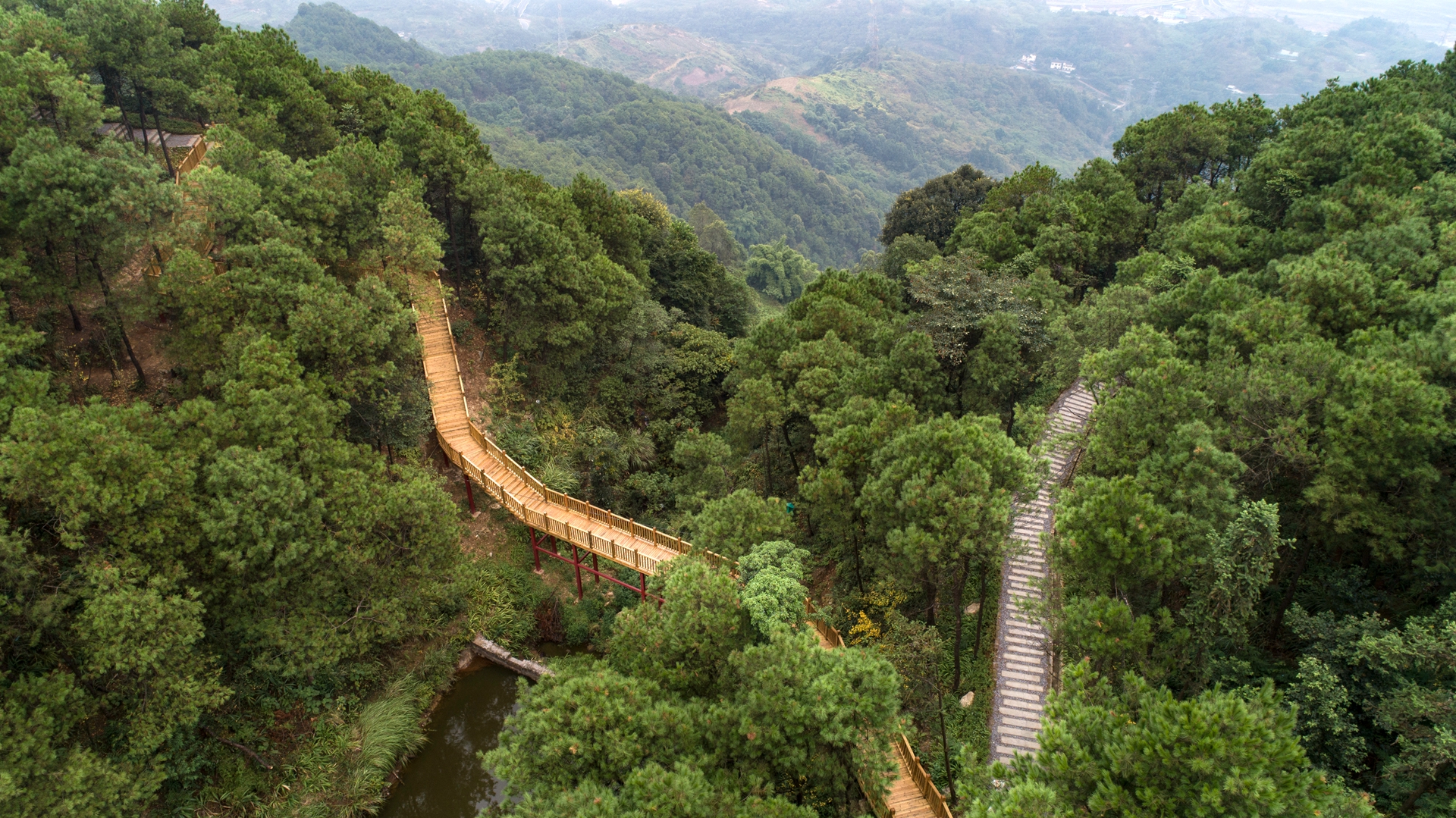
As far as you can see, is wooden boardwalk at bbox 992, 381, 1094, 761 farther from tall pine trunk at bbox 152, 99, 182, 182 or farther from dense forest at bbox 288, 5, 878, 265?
dense forest at bbox 288, 5, 878, 265

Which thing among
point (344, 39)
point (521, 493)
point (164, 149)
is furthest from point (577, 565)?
point (344, 39)

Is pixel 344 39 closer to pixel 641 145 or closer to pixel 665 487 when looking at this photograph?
pixel 641 145

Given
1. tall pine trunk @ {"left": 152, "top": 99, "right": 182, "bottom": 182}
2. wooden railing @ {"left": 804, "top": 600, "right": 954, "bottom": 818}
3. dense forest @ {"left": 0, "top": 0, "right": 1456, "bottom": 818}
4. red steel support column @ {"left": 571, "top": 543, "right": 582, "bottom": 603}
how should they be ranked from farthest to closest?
tall pine trunk @ {"left": 152, "top": 99, "right": 182, "bottom": 182}
red steel support column @ {"left": 571, "top": 543, "right": 582, "bottom": 603}
wooden railing @ {"left": 804, "top": 600, "right": 954, "bottom": 818}
dense forest @ {"left": 0, "top": 0, "right": 1456, "bottom": 818}

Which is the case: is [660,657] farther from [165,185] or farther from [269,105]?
[269,105]

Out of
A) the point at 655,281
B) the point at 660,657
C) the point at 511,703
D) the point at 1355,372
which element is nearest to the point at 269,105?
the point at 655,281

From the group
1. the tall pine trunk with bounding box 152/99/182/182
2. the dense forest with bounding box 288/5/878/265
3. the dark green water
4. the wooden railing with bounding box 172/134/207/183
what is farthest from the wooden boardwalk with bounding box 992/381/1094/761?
the dense forest with bounding box 288/5/878/265

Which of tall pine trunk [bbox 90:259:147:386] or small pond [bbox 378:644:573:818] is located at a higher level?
tall pine trunk [bbox 90:259:147:386]

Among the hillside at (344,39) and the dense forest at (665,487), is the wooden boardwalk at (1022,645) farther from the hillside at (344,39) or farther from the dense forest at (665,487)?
the hillside at (344,39)
